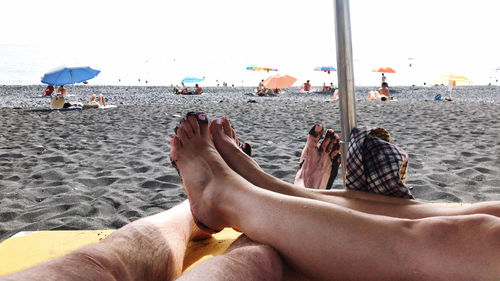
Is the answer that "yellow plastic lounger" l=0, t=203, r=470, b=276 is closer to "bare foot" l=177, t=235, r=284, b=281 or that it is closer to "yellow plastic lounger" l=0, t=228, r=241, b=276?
"yellow plastic lounger" l=0, t=228, r=241, b=276

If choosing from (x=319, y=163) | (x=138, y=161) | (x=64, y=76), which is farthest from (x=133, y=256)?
(x=64, y=76)

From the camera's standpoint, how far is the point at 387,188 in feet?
4.29

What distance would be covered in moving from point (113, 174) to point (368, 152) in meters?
2.48

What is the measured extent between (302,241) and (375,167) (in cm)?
44

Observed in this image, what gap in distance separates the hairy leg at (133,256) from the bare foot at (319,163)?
76 centimetres

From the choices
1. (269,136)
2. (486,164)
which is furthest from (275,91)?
(486,164)

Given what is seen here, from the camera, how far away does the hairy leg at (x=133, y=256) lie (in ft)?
2.80

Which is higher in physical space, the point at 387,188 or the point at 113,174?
the point at 387,188

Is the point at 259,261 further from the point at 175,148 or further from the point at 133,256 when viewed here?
the point at 175,148

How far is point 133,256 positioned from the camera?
1062mm

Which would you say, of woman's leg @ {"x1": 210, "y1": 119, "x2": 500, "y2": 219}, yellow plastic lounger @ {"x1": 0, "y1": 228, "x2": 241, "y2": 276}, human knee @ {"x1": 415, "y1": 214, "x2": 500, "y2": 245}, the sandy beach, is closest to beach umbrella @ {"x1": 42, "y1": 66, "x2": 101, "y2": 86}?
the sandy beach

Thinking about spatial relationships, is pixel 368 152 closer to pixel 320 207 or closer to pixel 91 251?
pixel 320 207

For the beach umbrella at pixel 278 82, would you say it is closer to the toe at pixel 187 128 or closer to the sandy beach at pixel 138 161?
the sandy beach at pixel 138 161

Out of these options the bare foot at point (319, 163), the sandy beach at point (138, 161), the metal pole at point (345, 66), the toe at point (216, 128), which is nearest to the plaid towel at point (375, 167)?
the metal pole at point (345, 66)
